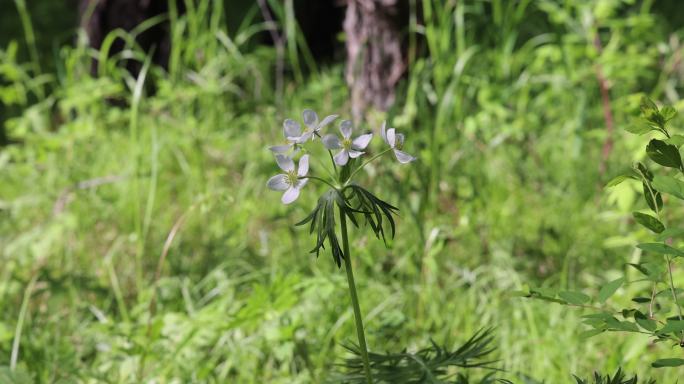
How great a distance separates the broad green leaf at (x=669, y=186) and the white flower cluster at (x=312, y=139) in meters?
0.29

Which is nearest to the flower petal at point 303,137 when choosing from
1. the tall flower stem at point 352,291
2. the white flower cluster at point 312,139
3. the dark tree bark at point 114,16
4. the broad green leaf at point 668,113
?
the white flower cluster at point 312,139

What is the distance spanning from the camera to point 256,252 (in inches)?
98.1

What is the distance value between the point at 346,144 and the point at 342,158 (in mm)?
27

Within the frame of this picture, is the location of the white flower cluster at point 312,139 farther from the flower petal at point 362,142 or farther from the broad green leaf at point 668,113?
the broad green leaf at point 668,113

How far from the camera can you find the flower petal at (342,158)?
37.1 inches

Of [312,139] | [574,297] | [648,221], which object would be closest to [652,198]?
[648,221]

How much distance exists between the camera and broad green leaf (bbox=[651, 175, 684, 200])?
0.95 m

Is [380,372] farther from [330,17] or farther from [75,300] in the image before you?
[330,17]

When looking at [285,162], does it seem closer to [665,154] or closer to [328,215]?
[328,215]

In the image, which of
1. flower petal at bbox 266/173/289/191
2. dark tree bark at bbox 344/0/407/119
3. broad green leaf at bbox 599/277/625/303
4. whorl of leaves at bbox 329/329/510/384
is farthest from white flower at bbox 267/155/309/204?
dark tree bark at bbox 344/0/407/119

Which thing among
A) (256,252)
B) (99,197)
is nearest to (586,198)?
(256,252)

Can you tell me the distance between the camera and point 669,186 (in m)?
0.95

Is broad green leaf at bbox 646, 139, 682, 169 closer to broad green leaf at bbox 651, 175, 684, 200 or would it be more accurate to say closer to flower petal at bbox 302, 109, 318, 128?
broad green leaf at bbox 651, 175, 684, 200

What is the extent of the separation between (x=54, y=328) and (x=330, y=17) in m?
4.08
